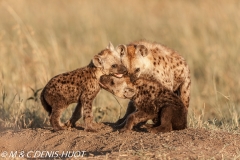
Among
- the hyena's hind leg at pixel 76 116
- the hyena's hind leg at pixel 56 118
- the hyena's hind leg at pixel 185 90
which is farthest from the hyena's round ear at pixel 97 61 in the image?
the hyena's hind leg at pixel 185 90

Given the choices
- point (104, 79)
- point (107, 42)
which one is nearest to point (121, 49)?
point (104, 79)

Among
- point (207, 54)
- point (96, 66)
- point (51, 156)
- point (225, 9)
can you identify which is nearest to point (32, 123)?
point (96, 66)

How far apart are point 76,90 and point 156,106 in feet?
3.41

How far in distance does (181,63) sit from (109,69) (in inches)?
49.4

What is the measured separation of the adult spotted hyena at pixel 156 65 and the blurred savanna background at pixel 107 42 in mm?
583

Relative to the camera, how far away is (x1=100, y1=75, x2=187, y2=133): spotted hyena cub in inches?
271

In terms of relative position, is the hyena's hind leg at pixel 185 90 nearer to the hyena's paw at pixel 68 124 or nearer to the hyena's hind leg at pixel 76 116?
the hyena's hind leg at pixel 76 116

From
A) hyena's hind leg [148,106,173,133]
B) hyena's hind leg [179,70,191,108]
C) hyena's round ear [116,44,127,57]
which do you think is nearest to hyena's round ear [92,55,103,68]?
hyena's round ear [116,44,127,57]

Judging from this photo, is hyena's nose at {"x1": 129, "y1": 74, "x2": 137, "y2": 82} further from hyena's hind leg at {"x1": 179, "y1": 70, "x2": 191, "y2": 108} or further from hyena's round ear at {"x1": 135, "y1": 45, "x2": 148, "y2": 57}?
hyena's hind leg at {"x1": 179, "y1": 70, "x2": 191, "y2": 108}

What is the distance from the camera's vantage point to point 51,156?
6.28 metres

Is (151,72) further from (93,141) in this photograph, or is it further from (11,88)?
(11,88)

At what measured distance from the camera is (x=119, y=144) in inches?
252

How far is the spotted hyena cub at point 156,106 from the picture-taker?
689 centimetres

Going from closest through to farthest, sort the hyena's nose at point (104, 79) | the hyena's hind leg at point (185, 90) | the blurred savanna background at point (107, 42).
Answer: the hyena's nose at point (104, 79)
the hyena's hind leg at point (185, 90)
the blurred savanna background at point (107, 42)
